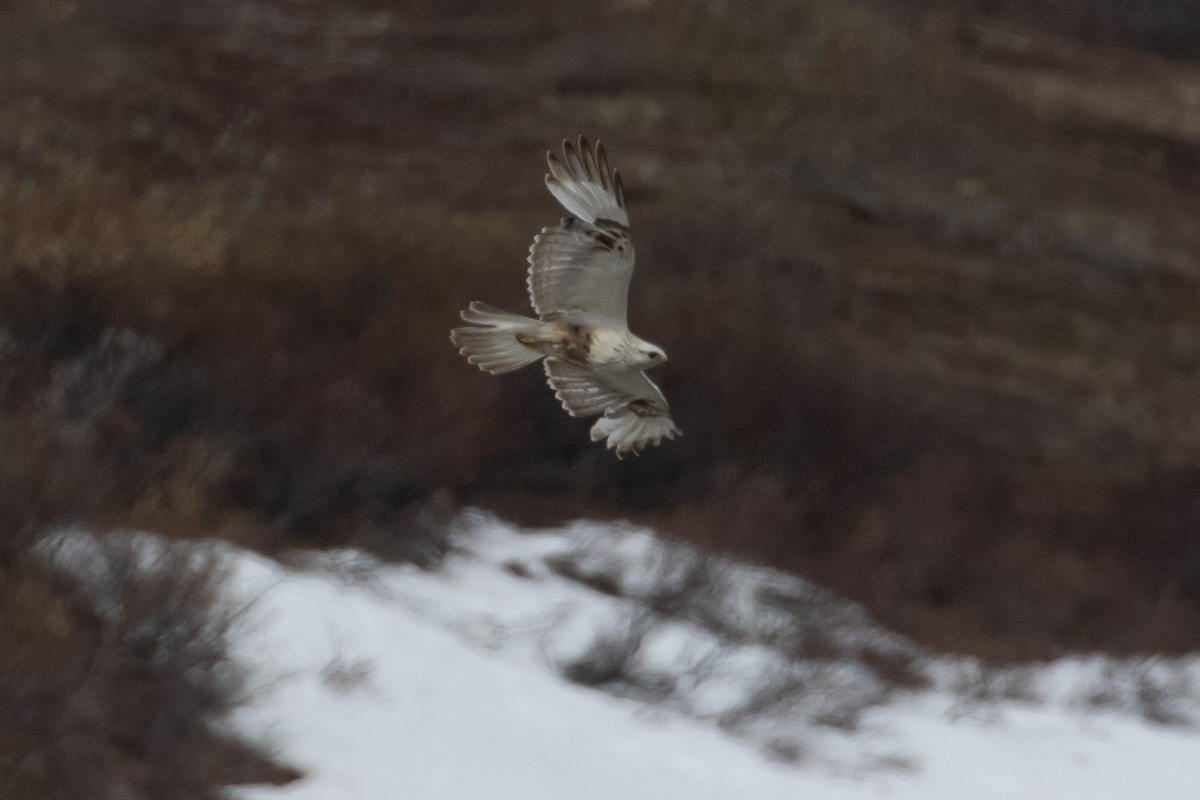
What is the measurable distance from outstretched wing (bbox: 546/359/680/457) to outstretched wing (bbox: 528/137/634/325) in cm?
28

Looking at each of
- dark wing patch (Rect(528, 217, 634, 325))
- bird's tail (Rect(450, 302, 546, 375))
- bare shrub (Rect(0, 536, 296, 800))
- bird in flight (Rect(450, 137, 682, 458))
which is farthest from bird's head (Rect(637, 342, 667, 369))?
bare shrub (Rect(0, 536, 296, 800))

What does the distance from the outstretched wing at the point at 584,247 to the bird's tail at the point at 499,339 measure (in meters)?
0.10

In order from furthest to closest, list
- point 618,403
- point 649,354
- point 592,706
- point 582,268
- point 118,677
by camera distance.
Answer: point 592,706 → point 118,677 → point 618,403 → point 582,268 → point 649,354

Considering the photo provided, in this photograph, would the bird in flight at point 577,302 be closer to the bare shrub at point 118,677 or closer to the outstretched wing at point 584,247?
the outstretched wing at point 584,247

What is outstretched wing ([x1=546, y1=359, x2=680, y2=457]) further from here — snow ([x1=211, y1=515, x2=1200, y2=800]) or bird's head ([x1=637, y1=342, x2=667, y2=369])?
snow ([x1=211, y1=515, x2=1200, y2=800])

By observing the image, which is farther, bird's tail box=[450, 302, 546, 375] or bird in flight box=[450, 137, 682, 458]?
bird's tail box=[450, 302, 546, 375]

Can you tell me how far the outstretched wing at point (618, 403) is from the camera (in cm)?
702

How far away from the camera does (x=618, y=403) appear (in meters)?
7.18

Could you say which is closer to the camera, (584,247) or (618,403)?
(584,247)

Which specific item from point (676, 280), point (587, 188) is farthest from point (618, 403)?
point (676, 280)

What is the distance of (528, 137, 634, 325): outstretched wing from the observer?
658 centimetres

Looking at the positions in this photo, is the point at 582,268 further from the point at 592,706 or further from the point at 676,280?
the point at 676,280

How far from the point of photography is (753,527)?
14125mm

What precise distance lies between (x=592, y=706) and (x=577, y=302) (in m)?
3.93
